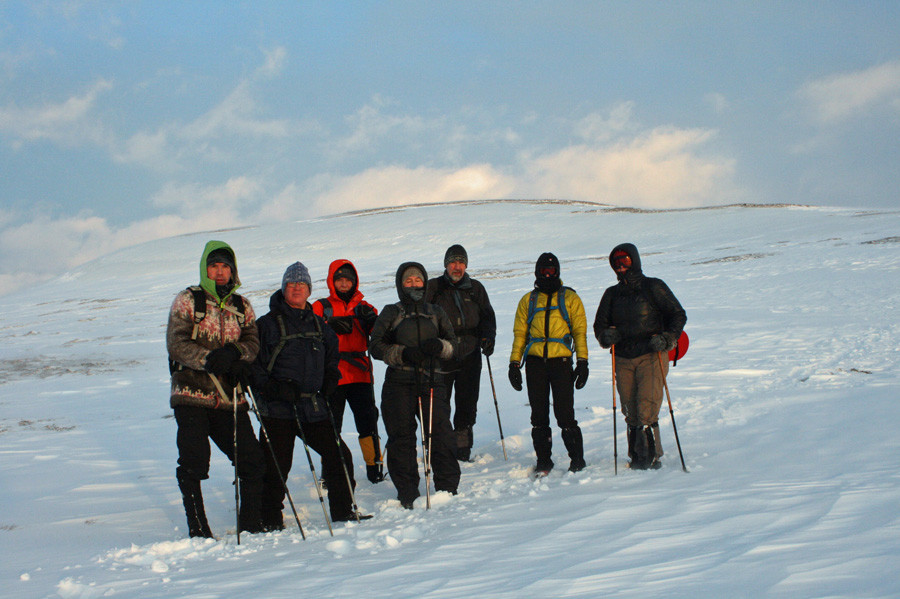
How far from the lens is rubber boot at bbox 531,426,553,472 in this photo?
5.95 metres

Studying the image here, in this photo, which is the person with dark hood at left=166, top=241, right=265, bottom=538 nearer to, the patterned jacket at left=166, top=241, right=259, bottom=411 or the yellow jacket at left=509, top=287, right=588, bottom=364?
the patterned jacket at left=166, top=241, right=259, bottom=411

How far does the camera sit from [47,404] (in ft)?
32.6

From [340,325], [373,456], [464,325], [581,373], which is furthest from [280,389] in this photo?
[581,373]

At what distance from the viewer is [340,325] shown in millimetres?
6203

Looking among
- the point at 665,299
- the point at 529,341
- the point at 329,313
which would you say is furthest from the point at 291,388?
the point at 665,299

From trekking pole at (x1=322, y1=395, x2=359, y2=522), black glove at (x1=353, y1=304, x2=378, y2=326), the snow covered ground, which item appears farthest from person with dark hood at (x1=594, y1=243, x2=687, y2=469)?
trekking pole at (x1=322, y1=395, x2=359, y2=522)

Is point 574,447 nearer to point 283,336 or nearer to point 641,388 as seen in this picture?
point 641,388

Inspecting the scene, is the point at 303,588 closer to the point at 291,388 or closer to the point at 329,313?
the point at 291,388

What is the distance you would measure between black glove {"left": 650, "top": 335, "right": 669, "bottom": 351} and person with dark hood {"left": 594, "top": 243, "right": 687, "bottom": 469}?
21 mm

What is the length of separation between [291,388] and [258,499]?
82 cm

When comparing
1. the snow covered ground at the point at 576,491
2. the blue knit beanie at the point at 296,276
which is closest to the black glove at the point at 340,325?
the blue knit beanie at the point at 296,276

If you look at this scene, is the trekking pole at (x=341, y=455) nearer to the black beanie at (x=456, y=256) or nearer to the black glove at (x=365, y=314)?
the black glove at (x=365, y=314)

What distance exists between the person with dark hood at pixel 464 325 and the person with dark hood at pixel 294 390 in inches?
59.6

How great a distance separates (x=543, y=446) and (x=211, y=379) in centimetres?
284
